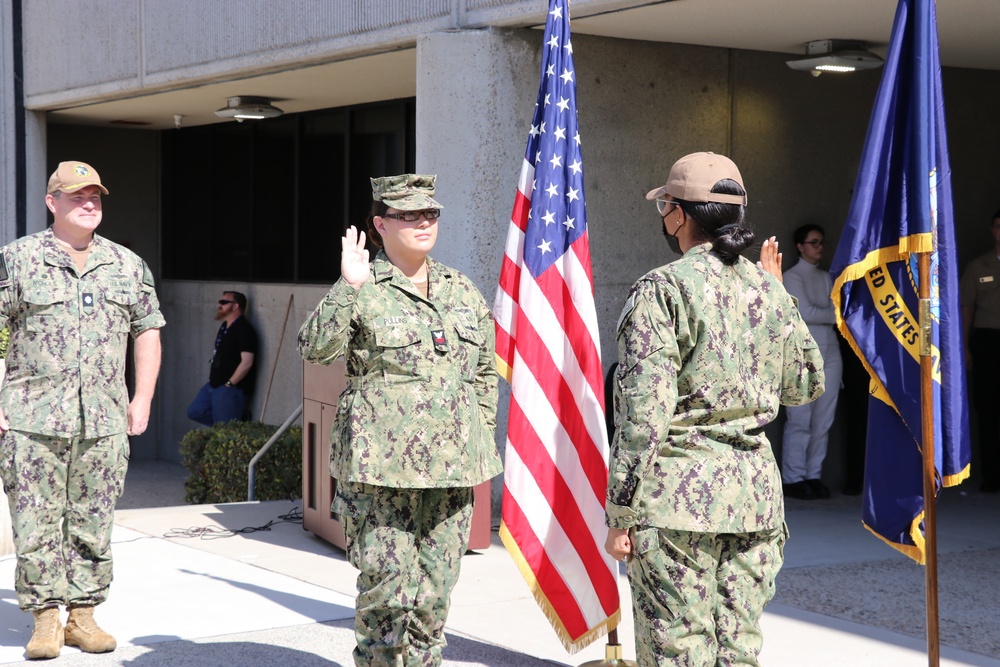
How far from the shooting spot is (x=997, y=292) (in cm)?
981

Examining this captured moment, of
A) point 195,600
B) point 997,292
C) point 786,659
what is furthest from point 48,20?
point 786,659

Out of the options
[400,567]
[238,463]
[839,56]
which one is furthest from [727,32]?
[238,463]

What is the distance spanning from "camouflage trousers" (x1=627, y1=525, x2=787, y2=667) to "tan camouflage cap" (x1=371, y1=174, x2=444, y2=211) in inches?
60.8

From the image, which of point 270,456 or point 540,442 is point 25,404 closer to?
point 540,442

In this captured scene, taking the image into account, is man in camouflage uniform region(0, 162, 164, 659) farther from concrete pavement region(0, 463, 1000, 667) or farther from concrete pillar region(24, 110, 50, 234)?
concrete pillar region(24, 110, 50, 234)

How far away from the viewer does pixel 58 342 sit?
5453mm

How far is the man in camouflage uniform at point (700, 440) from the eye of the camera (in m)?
3.62

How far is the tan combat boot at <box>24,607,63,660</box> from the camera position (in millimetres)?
5375

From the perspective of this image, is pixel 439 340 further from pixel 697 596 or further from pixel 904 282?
pixel 904 282

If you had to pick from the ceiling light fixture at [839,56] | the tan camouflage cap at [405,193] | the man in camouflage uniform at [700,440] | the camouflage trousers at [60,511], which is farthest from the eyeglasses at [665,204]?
the ceiling light fixture at [839,56]

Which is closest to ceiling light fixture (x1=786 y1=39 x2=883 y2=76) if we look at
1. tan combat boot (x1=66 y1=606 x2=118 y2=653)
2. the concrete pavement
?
the concrete pavement

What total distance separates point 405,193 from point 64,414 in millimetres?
1820

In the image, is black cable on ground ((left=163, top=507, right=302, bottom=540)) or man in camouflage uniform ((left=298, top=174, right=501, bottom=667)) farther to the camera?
black cable on ground ((left=163, top=507, right=302, bottom=540))

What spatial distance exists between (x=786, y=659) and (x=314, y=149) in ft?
30.8
